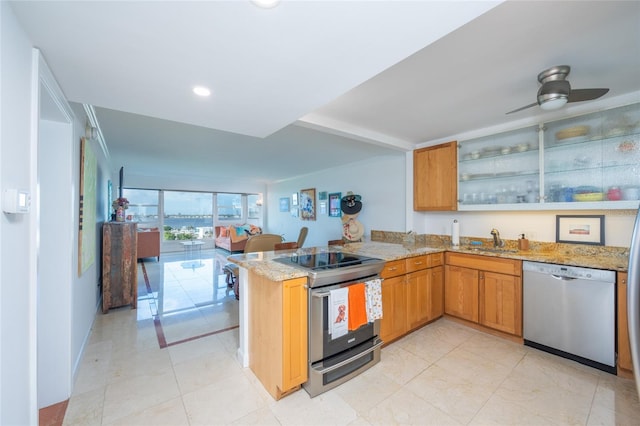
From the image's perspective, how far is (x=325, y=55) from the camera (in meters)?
1.35

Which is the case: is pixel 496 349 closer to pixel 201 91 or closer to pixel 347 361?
pixel 347 361

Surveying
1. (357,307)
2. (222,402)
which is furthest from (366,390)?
(222,402)

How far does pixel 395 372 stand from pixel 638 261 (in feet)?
6.53

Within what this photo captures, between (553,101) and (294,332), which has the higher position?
(553,101)

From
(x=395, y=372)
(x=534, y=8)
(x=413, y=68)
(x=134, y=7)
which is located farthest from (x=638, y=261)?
(x=395, y=372)

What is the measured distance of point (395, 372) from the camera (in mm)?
2152

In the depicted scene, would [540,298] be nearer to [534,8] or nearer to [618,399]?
[618,399]

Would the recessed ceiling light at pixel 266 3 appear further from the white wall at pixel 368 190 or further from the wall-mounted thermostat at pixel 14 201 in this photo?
the white wall at pixel 368 190

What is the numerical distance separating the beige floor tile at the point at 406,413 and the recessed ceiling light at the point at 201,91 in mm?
2437

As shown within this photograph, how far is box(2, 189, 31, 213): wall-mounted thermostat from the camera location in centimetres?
97

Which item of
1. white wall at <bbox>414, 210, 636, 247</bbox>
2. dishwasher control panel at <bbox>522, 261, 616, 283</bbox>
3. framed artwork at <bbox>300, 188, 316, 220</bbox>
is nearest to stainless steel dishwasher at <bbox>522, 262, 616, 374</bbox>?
dishwasher control panel at <bbox>522, 261, 616, 283</bbox>

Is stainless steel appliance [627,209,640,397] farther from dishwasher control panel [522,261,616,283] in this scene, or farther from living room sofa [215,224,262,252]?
living room sofa [215,224,262,252]

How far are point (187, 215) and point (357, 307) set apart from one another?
8051 millimetres

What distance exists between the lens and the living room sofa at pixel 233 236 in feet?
25.3
